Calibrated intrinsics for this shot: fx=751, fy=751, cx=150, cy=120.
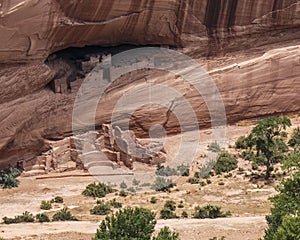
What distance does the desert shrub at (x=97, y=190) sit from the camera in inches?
1004

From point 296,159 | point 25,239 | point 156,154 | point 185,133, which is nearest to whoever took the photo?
point 25,239

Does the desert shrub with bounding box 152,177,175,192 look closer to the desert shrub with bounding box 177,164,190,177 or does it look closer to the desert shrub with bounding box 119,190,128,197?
the desert shrub with bounding box 177,164,190,177

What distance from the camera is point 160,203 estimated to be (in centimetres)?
2442

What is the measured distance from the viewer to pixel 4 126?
87.7ft

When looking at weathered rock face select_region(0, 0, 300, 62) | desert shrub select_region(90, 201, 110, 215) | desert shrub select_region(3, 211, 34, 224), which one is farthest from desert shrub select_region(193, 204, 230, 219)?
weathered rock face select_region(0, 0, 300, 62)

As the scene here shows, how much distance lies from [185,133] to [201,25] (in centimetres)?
453

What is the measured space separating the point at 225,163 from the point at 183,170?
63.0 inches

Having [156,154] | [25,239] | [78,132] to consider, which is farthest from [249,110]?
[25,239]

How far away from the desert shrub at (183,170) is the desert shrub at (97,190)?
2.98m

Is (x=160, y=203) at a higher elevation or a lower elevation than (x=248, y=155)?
lower

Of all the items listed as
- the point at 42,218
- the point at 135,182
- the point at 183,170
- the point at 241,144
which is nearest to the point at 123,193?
the point at 135,182

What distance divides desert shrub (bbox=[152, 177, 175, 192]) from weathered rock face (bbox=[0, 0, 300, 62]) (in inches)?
234

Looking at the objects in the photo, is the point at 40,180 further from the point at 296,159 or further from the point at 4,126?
the point at 296,159

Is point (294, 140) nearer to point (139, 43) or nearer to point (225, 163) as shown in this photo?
point (225, 163)
